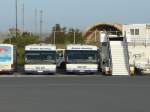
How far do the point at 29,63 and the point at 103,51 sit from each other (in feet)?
27.9

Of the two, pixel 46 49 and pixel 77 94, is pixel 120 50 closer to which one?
pixel 46 49

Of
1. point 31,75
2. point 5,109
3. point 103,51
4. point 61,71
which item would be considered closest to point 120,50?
point 103,51

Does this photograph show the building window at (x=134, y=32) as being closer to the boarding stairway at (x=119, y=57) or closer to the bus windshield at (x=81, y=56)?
the boarding stairway at (x=119, y=57)

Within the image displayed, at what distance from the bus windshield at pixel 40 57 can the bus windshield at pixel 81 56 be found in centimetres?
139

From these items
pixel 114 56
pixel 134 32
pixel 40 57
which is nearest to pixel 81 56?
pixel 40 57

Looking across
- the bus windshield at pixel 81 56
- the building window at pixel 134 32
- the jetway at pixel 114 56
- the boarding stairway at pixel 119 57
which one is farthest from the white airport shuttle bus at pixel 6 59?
the building window at pixel 134 32

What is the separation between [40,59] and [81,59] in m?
3.50

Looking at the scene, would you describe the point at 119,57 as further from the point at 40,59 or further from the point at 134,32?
the point at 134,32

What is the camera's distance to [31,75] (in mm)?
47594

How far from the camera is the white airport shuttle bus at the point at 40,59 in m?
47.3

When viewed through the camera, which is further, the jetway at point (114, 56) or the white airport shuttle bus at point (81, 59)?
the jetway at point (114, 56)

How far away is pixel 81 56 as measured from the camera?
48.3 metres

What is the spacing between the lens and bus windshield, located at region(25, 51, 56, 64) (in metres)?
47.6

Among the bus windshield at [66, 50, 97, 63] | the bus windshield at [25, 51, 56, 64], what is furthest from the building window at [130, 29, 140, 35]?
the bus windshield at [25, 51, 56, 64]
